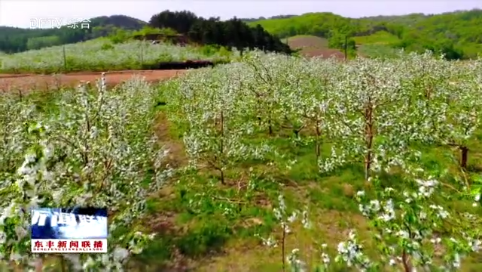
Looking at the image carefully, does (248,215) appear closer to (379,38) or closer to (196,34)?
(196,34)

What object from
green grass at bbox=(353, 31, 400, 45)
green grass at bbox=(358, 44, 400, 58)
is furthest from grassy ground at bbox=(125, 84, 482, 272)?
green grass at bbox=(353, 31, 400, 45)

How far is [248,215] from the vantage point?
40.4 ft

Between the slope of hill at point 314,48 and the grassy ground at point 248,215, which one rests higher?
the slope of hill at point 314,48

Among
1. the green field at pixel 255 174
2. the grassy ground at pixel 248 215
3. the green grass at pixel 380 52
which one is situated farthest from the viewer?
the green grass at pixel 380 52

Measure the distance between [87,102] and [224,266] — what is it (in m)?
4.94

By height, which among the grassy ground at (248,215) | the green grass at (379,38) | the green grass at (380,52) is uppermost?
the green grass at (379,38)

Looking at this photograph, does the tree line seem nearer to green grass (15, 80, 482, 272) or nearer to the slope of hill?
the slope of hill

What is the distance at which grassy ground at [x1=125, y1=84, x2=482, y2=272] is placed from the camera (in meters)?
10.5

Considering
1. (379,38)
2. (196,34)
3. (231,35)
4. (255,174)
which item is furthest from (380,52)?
(379,38)

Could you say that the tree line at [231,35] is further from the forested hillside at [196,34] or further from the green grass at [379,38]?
the green grass at [379,38]

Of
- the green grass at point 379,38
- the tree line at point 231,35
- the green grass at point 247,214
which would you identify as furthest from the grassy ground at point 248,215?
the green grass at point 379,38

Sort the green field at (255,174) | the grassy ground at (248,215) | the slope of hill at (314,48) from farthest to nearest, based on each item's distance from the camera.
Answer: the slope of hill at (314,48) → the grassy ground at (248,215) → the green field at (255,174)

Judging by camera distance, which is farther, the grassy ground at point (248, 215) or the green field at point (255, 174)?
the grassy ground at point (248, 215)

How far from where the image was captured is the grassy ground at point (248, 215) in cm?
1053
